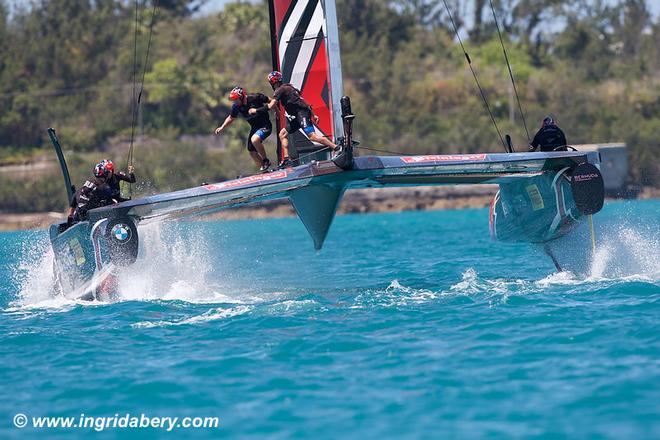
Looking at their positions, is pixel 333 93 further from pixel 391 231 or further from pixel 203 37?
pixel 203 37

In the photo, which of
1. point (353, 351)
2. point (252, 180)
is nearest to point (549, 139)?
point (252, 180)

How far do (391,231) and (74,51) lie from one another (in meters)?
24.6

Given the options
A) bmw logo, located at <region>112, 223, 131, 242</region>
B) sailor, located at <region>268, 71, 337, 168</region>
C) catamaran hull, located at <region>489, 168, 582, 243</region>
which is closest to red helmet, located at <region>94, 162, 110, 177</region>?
bmw logo, located at <region>112, 223, 131, 242</region>

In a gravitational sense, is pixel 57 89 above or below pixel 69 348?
above

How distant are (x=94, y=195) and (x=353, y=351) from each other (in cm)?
431

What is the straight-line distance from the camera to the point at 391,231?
2244 cm

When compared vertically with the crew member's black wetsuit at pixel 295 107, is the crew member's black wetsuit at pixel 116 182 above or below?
below

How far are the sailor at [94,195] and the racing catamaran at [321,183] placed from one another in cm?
23

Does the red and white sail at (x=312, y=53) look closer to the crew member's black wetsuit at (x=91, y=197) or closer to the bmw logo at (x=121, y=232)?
the crew member's black wetsuit at (x=91, y=197)

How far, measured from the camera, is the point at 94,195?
10367 mm

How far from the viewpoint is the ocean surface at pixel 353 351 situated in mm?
5582

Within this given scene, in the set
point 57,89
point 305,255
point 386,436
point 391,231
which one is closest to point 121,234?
point 386,436

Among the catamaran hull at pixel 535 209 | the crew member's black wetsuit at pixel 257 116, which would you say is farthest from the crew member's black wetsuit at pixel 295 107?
the catamaran hull at pixel 535 209

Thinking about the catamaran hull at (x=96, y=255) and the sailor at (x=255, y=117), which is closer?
the catamaran hull at (x=96, y=255)
